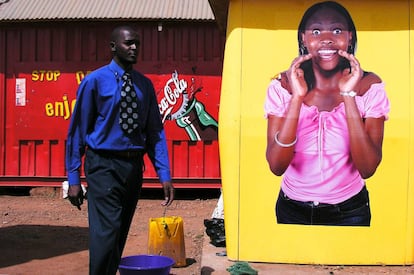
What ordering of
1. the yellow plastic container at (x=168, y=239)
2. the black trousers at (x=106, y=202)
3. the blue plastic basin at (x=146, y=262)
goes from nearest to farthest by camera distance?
1. the black trousers at (x=106, y=202)
2. the blue plastic basin at (x=146, y=262)
3. the yellow plastic container at (x=168, y=239)

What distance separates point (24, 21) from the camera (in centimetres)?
980

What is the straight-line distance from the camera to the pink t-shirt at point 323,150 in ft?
16.1

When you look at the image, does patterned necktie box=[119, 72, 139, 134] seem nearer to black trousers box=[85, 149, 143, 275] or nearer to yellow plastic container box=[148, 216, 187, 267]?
black trousers box=[85, 149, 143, 275]

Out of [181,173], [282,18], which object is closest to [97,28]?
[181,173]

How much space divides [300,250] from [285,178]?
2.01 feet

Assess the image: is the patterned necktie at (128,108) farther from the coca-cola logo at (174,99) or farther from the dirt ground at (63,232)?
the coca-cola logo at (174,99)

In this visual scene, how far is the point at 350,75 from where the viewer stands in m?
4.94

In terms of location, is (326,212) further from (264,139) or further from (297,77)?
(297,77)

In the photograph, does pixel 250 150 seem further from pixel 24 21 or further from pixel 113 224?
pixel 24 21

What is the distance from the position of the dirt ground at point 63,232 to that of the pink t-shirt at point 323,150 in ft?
2.09

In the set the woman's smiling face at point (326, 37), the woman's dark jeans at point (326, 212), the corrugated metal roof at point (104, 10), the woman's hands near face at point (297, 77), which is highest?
the corrugated metal roof at point (104, 10)

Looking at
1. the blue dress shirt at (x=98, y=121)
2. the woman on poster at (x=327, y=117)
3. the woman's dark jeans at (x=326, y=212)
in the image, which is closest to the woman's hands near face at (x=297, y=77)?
the woman on poster at (x=327, y=117)

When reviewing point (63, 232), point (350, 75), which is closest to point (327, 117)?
point (350, 75)

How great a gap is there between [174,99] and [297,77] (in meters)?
4.97
